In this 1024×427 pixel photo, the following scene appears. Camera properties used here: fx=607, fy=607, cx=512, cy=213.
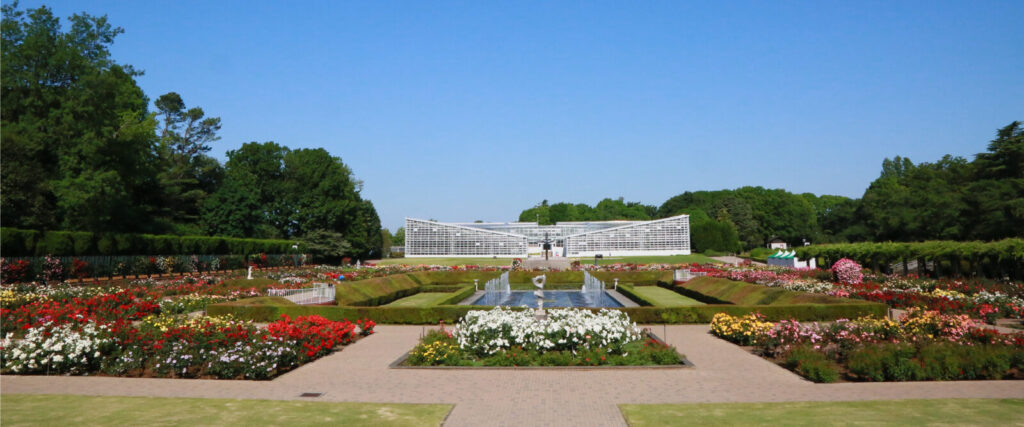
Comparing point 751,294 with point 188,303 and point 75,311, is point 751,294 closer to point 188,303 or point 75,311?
point 188,303

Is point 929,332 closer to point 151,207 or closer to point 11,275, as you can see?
point 11,275

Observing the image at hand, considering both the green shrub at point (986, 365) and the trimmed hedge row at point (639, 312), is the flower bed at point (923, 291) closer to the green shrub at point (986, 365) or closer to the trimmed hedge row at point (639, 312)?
the trimmed hedge row at point (639, 312)

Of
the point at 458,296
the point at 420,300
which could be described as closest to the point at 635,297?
the point at 458,296

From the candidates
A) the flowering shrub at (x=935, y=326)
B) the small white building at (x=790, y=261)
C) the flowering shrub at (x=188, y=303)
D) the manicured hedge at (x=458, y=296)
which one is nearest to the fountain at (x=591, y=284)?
the manicured hedge at (x=458, y=296)

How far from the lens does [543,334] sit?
1180 centimetres

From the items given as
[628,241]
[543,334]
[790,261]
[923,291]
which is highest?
[628,241]

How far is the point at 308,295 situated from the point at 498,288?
42.9 feet

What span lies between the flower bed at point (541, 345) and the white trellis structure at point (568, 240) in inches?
2407

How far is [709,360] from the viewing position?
1161 cm

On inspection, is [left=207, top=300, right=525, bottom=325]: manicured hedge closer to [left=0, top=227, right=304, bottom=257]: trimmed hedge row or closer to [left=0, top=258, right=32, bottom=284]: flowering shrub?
[left=0, top=258, right=32, bottom=284]: flowering shrub

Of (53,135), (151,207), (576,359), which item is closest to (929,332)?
(576,359)

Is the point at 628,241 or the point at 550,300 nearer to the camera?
the point at 550,300

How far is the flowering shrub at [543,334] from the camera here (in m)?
11.5

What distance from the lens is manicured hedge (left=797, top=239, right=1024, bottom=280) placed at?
24250 millimetres
